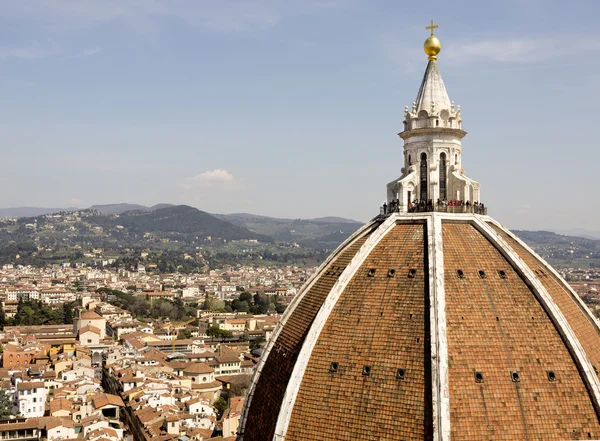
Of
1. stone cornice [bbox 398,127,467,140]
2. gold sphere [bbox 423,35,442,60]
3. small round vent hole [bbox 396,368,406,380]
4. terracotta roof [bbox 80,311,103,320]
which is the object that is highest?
gold sphere [bbox 423,35,442,60]

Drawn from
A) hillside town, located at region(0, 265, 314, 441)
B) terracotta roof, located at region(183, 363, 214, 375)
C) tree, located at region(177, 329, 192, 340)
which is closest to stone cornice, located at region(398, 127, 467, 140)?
hillside town, located at region(0, 265, 314, 441)

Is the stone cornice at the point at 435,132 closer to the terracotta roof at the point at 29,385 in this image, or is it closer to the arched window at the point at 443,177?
the arched window at the point at 443,177

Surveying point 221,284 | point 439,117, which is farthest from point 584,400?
point 221,284

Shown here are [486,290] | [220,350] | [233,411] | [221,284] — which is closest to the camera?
[486,290]

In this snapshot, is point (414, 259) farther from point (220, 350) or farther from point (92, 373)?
point (220, 350)

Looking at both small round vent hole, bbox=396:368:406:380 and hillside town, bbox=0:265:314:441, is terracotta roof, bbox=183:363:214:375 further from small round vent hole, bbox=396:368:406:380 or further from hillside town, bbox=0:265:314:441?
small round vent hole, bbox=396:368:406:380

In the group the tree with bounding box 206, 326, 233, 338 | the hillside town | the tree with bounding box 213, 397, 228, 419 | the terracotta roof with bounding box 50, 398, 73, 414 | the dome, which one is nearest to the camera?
the dome
